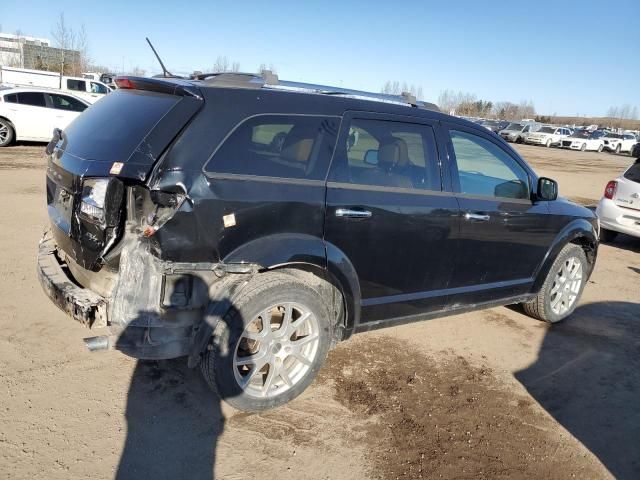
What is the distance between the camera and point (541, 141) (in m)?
40.4

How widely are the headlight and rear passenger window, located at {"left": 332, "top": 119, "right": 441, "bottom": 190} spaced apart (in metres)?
1.38

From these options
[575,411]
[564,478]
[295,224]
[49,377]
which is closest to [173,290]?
[295,224]

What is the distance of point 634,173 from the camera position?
805cm

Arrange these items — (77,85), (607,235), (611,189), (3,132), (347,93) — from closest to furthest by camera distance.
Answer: (347,93)
(611,189)
(607,235)
(3,132)
(77,85)

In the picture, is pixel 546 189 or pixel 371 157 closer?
pixel 371 157

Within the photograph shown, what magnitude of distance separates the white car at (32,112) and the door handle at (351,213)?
1263 cm

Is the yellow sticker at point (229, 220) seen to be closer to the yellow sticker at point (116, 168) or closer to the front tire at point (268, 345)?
the front tire at point (268, 345)

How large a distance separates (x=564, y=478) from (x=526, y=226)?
6.93 ft

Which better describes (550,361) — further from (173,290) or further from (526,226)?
(173,290)

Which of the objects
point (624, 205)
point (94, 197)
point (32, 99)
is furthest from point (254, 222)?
point (32, 99)

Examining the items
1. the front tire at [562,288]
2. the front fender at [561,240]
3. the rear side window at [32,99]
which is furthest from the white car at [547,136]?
the front fender at [561,240]

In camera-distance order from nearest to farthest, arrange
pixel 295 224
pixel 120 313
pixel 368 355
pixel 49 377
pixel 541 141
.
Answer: pixel 120 313, pixel 295 224, pixel 49 377, pixel 368 355, pixel 541 141

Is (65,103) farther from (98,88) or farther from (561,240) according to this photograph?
(561,240)

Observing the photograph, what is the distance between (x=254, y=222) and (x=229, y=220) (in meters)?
0.16
